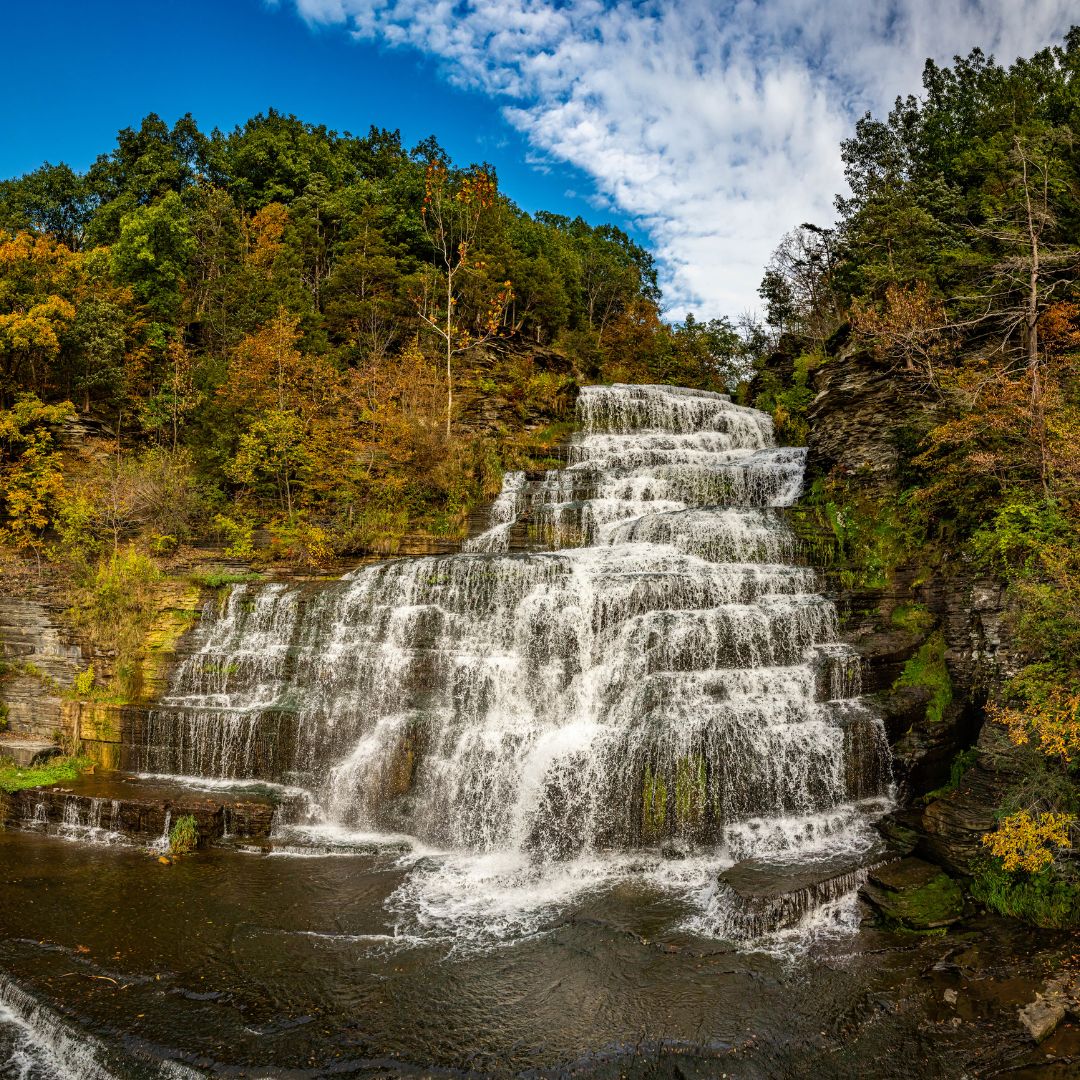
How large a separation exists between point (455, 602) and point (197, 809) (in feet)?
21.4

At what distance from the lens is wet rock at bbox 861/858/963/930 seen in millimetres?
8805

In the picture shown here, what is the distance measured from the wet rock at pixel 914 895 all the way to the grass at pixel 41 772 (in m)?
15.3

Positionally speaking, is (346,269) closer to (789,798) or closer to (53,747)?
(53,747)

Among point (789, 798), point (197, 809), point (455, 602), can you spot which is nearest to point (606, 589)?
point (455, 602)

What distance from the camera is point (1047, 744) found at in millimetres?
Answer: 9164

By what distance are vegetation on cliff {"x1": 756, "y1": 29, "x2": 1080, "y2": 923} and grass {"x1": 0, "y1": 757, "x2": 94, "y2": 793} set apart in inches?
665

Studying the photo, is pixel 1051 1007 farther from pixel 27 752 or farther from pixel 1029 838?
pixel 27 752

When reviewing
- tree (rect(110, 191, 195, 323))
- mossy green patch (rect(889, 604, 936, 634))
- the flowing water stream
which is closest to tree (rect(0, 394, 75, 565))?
the flowing water stream

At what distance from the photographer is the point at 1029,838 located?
8.48 m

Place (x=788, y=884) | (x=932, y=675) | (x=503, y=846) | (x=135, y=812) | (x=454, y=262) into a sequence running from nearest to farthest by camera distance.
→ (x=788, y=884), (x=503, y=846), (x=135, y=812), (x=932, y=675), (x=454, y=262)

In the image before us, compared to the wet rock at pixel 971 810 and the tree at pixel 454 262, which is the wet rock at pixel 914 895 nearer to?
the wet rock at pixel 971 810

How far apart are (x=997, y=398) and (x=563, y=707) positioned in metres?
10.5

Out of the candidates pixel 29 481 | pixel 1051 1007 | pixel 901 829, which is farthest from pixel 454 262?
pixel 1051 1007

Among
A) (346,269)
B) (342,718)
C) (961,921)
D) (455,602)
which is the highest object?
(346,269)
